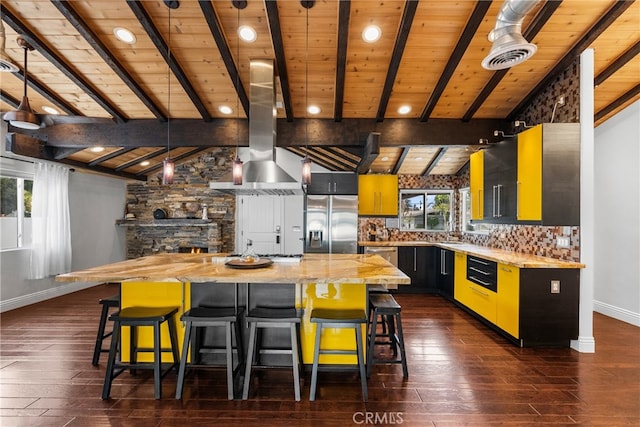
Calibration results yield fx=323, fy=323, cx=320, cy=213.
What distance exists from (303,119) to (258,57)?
3.94 ft

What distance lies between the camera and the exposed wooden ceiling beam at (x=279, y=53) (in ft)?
9.75

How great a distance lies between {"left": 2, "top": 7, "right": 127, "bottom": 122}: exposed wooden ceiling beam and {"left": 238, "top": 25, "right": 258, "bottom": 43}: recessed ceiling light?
2.06 metres

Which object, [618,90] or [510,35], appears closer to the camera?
[510,35]

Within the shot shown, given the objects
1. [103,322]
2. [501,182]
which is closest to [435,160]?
[501,182]

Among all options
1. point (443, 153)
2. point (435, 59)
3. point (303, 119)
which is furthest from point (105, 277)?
point (443, 153)

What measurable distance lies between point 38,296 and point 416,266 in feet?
21.0

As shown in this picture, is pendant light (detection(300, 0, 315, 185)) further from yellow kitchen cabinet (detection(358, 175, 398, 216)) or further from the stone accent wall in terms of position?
the stone accent wall

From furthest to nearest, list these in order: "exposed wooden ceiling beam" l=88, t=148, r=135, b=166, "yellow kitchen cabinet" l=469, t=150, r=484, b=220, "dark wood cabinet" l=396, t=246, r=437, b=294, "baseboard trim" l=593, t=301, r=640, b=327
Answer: "dark wood cabinet" l=396, t=246, r=437, b=294, "exposed wooden ceiling beam" l=88, t=148, r=135, b=166, "yellow kitchen cabinet" l=469, t=150, r=484, b=220, "baseboard trim" l=593, t=301, r=640, b=327

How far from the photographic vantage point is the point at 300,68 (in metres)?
3.81

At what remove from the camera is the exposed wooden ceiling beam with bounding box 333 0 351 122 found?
9.63ft

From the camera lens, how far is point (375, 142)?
379 cm

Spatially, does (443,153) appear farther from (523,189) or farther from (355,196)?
(523,189)

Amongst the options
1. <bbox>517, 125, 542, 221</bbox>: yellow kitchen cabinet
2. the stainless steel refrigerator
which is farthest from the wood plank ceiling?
the stainless steel refrigerator

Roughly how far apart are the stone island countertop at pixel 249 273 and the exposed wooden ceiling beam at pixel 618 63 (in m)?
3.35
